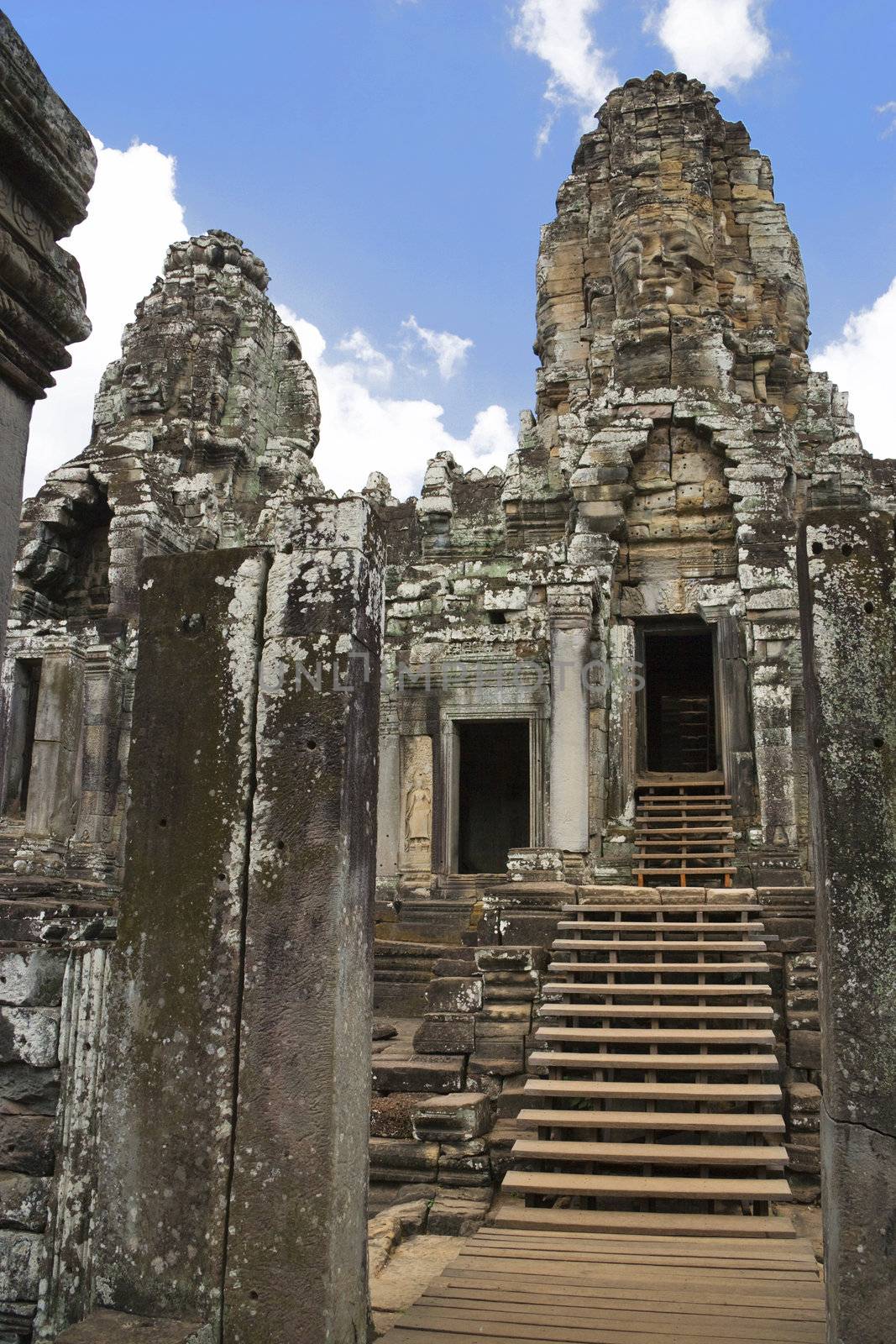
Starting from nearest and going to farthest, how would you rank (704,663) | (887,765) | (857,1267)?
(857,1267) → (887,765) → (704,663)


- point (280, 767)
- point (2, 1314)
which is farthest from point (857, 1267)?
point (2, 1314)

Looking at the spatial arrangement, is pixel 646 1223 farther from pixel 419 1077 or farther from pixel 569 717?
pixel 569 717

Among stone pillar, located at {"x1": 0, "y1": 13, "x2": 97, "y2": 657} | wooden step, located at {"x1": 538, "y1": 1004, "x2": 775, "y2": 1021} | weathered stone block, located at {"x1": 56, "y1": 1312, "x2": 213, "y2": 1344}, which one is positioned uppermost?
stone pillar, located at {"x1": 0, "y1": 13, "x2": 97, "y2": 657}

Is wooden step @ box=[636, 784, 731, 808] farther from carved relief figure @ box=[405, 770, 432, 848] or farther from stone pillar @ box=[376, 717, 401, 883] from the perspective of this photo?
stone pillar @ box=[376, 717, 401, 883]

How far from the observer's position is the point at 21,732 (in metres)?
18.0

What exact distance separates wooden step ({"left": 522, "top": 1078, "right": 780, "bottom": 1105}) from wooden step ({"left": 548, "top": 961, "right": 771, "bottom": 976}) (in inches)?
43.6

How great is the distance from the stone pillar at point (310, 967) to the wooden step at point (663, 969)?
3962mm

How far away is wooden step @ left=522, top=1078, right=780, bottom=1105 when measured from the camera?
6934 millimetres

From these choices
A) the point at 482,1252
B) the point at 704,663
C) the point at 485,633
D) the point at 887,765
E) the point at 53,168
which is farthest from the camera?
the point at 704,663

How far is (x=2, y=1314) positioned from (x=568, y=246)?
18.9m

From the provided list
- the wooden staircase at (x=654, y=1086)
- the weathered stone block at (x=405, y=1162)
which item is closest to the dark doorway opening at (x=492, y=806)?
the wooden staircase at (x=654, y=1086)

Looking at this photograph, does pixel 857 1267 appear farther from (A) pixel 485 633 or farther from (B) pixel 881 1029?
(A) pixel 485 633

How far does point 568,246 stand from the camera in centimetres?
2038

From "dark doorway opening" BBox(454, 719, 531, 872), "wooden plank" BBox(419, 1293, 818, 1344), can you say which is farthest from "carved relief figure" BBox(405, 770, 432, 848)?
"wooden plank" BBox(419, 1293, 818, 1344)
